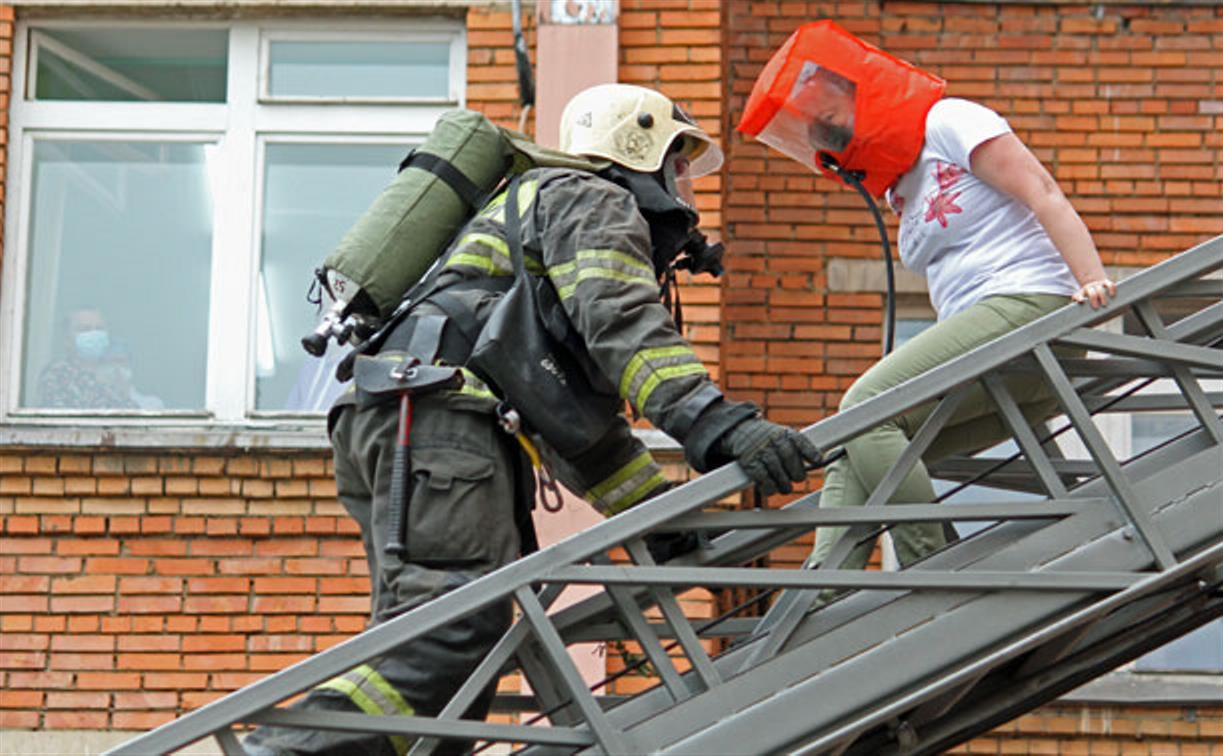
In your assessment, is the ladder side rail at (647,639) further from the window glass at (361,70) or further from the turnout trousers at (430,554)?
the window glass at (361,70)

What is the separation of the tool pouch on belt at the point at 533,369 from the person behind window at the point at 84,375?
3.77m

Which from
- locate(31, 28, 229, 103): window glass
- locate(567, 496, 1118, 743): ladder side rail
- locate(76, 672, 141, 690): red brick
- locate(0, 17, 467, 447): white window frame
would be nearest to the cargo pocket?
locate(567, 496, 1118, 743): ladder side rail

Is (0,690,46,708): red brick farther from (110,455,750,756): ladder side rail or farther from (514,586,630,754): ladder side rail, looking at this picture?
(514,586,630,754): ladder side rail

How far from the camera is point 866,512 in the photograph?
197 inches

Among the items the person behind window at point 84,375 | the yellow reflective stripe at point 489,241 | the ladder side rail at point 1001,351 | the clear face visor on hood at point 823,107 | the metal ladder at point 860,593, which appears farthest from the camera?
the person behind window at point 84,375

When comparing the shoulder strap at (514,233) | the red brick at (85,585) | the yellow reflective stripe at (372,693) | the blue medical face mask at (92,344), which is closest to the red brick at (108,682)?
the red brick at (85,585)

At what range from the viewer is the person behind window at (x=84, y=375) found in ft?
28.5

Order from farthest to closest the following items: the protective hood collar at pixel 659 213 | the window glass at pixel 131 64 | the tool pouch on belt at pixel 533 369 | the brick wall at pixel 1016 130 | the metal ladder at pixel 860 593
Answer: the brick wall at pixel 1016 130
the window glass at pixel 131 64
the protective hood collar at pixel 659 213
the tool pouch on belt at pixel 533 369
the metal ladder at pixel 860 593

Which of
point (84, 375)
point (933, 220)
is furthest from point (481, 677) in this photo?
point (84, 375)

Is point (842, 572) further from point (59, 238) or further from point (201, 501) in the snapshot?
point (59, 238)

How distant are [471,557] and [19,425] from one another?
156 inches

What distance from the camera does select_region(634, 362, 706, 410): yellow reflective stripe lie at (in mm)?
5023

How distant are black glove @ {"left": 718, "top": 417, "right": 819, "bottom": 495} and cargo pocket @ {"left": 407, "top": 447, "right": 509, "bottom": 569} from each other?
666mm

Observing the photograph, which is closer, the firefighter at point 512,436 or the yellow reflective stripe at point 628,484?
the firefighter at point 512,436
